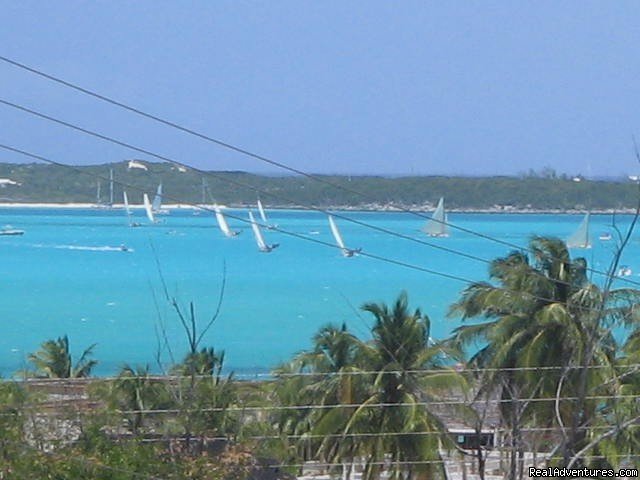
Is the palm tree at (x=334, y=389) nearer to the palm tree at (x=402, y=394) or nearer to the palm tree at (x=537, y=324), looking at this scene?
the palm tree at (x=402, y=394)

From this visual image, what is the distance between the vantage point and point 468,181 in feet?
305

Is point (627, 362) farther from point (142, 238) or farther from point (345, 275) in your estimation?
point (142, 238)

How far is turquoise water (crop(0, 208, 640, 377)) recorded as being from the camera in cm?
4909

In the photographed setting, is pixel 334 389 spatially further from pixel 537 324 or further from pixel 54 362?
pixel 54 362

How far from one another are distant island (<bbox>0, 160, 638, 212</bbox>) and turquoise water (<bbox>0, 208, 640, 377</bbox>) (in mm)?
2967

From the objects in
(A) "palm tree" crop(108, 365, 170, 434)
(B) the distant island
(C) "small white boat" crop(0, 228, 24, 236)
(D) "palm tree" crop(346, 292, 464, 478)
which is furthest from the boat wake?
(D) "palm tree" crop(346, 292, 464, 478)

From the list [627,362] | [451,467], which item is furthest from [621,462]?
[451,467]

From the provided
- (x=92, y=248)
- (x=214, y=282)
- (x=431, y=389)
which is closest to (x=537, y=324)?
(x=431, y=389)

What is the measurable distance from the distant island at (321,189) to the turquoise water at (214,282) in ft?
9.73

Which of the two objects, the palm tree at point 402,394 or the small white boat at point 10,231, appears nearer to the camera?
the palm tree at point 402,394

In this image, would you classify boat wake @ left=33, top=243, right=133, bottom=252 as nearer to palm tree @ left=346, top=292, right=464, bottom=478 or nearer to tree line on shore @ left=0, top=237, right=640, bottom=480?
tree line on shore @ left=0, top=237, right=640, bottom=480

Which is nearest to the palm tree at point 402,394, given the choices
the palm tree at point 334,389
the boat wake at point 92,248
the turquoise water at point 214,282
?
the palm tree at point 334,389

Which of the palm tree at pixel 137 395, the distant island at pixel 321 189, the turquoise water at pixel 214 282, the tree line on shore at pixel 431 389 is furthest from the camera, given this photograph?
the turquoise water at pixel 214 282

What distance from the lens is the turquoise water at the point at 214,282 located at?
4909 centimetres
